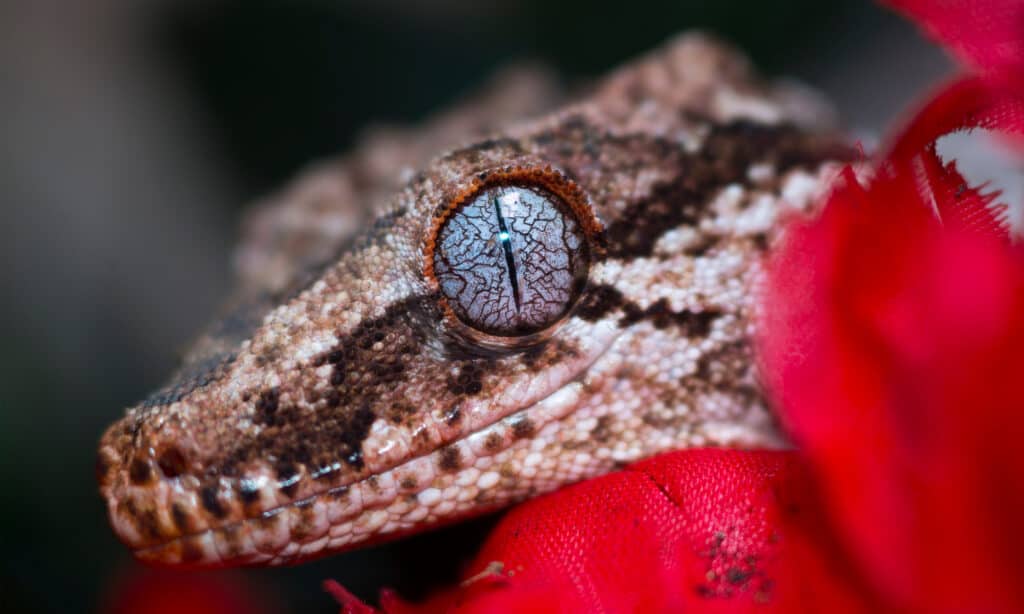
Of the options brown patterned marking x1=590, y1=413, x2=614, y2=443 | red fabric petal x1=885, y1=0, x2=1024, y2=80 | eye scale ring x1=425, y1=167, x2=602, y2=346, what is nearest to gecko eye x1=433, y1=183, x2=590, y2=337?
eye scale ring x1=425, y1=167, x2=602, y2=346

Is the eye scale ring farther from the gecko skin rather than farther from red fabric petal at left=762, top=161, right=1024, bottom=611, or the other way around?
red fabric petal at left=762, top=161, right=1024, bottom=611

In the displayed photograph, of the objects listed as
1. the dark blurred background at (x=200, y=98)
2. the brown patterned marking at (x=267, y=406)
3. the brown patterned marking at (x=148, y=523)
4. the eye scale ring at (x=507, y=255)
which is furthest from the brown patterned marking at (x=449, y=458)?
the dark blurred background at (x=200, y=98)

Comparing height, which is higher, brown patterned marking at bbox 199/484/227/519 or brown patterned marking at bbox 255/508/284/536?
brown patterned marking at bbox 199/484/227/519

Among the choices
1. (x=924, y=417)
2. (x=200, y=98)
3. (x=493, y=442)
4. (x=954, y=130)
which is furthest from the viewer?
(x=200, y=98)

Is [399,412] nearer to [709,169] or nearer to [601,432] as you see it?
[601,432]

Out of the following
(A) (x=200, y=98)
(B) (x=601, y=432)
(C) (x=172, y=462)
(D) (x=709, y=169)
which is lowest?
(B) (x=601, y=432)

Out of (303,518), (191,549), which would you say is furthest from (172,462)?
(303,518)
